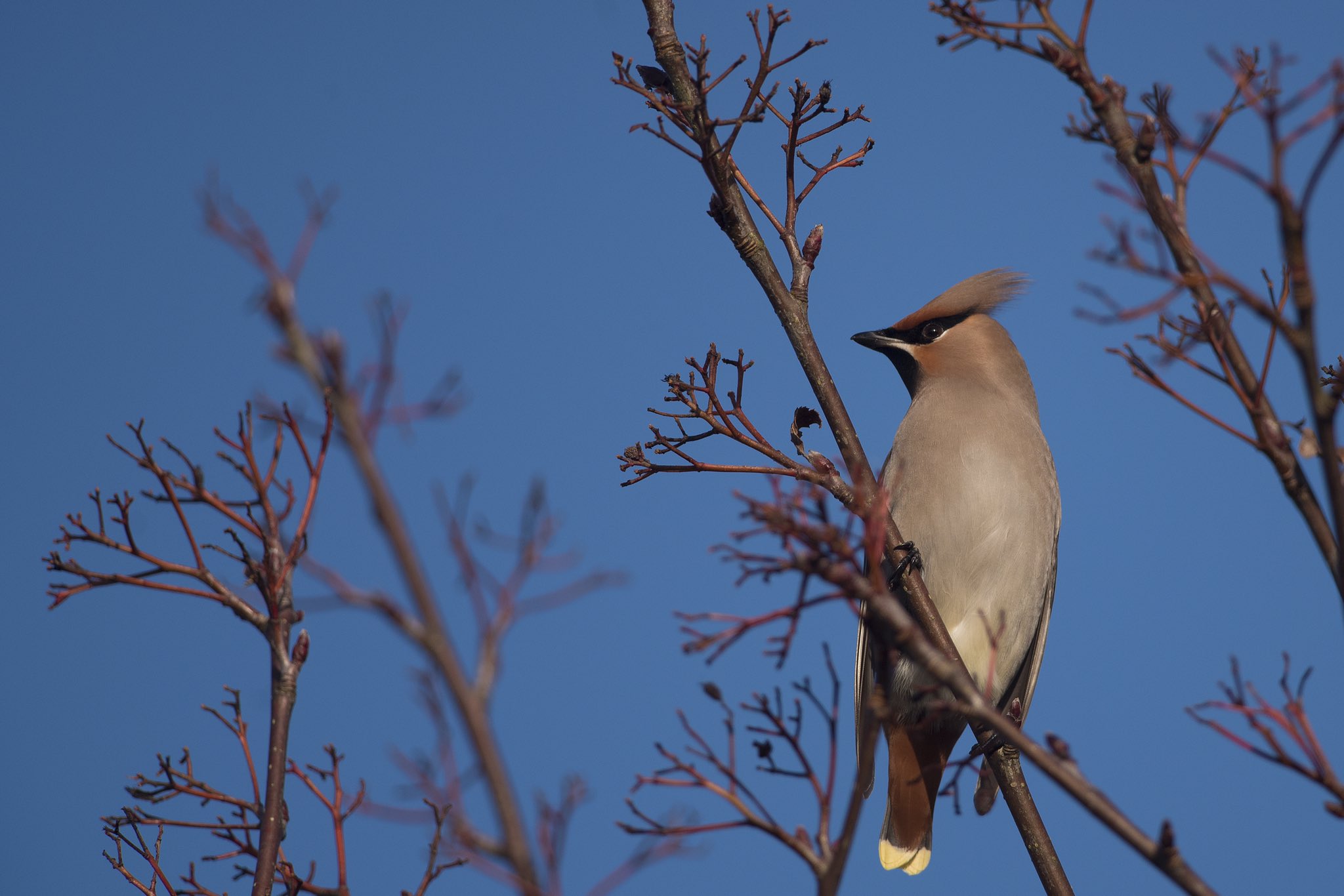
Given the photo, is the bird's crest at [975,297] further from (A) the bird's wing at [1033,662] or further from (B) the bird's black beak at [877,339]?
(A) the bird's wing at [1033,662]

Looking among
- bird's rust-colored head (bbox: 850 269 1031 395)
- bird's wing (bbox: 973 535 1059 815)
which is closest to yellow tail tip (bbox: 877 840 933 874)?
bird's wing (bbox: 973 535 1059 815)

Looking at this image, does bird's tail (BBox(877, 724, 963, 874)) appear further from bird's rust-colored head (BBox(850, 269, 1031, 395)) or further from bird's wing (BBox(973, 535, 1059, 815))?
bird's rust-colored head (BBox(850, 269, 1031, 395))

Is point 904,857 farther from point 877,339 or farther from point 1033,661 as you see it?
point 877,339

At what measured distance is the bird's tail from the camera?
439cm

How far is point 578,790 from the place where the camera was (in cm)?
185

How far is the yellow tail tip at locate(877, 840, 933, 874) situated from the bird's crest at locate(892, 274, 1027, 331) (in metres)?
2.10

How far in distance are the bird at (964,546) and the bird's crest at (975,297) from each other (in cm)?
38

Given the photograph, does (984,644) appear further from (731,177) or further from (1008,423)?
(731,177)

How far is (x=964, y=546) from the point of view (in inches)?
179

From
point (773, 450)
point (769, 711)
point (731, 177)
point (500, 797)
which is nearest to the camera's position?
point (500, 797)

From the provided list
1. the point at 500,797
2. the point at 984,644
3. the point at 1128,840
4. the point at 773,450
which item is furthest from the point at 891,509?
the point at 500,797

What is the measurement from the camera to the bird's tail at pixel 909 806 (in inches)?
173

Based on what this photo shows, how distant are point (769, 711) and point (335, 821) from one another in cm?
101

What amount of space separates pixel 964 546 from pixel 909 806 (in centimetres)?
93
